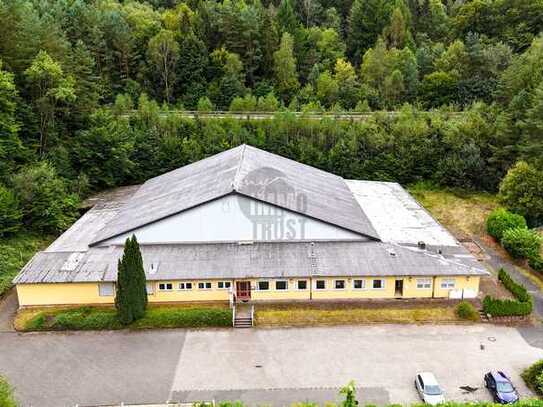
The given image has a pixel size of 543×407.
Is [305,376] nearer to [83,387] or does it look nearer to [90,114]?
[83,387]

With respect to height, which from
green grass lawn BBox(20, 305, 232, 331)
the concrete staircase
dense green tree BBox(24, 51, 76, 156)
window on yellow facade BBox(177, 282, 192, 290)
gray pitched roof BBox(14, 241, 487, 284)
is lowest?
the concrete staircase

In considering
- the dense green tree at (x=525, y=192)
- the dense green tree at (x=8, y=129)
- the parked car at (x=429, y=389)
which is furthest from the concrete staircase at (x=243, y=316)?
the dense green tree at (x=525, y=192)

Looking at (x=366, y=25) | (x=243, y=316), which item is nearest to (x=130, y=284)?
(x=243, y=316)

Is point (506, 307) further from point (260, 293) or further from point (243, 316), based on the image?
point (243, 316)

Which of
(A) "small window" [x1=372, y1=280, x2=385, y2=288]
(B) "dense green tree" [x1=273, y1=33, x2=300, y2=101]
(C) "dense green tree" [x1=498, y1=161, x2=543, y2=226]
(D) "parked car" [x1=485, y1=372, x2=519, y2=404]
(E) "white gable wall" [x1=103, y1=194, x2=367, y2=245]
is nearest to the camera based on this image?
(D) "parked car" [x1=485, y1=372, x2=519, y2=404]

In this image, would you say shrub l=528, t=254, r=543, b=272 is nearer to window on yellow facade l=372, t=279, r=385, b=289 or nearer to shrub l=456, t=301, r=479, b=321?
shrub l=456, t=301, r=479, b=321

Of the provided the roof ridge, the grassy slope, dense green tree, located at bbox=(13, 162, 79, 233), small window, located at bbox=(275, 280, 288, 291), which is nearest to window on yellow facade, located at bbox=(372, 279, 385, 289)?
small window, located at bbox=(275, 280, 288, 291)
